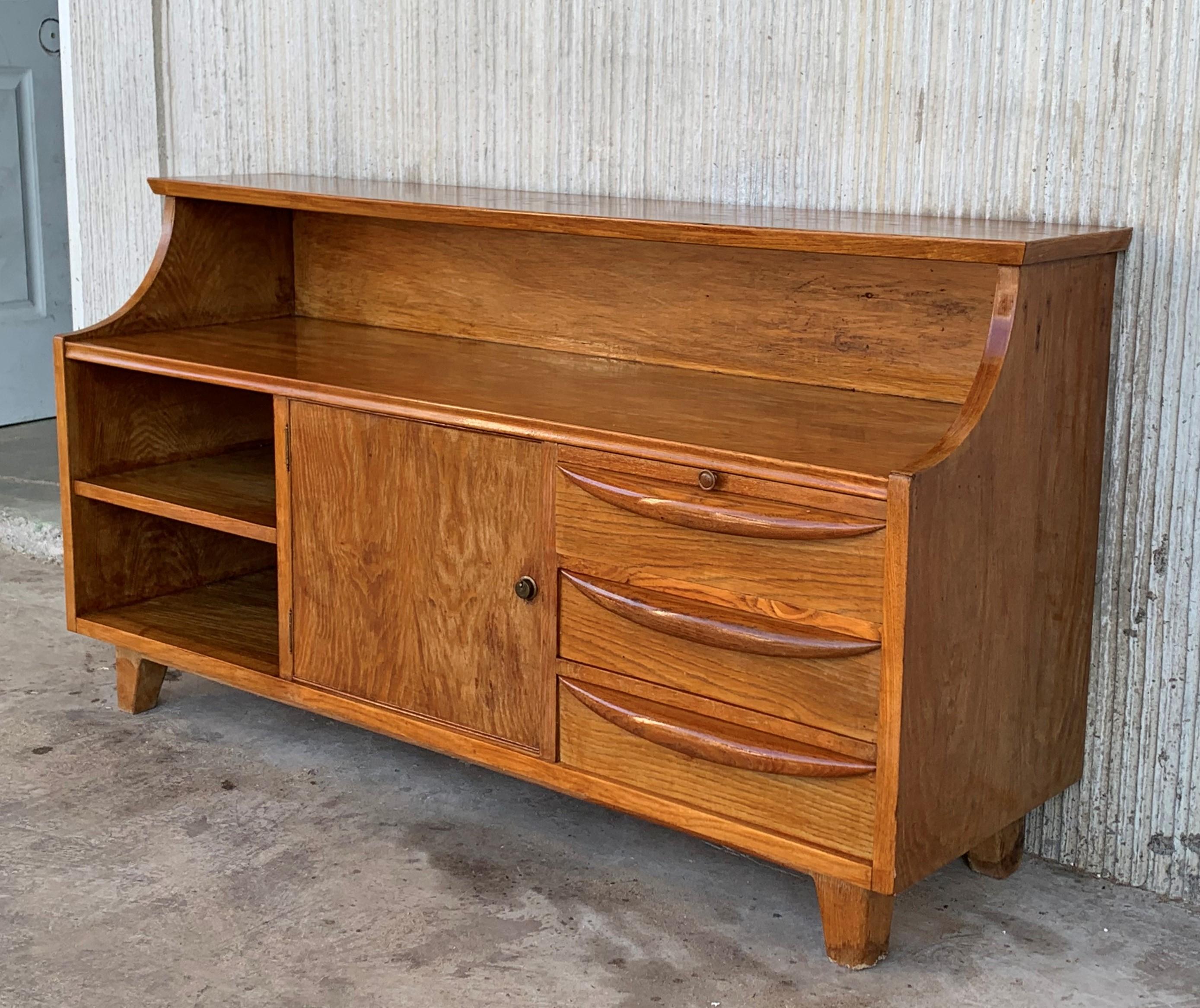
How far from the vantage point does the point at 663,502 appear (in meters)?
2.12

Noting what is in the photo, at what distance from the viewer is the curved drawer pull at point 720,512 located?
77.5 inches

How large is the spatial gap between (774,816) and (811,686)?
0.20 m

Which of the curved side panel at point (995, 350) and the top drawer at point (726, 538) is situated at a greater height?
the curved side panel at point (995, 350)

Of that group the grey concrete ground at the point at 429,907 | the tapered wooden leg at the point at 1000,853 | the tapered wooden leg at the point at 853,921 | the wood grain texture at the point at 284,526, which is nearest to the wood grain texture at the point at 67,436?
the grey concrete ground at the point at 429,907

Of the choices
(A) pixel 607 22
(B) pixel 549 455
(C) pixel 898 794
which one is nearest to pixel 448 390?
(B) pixel 549 455

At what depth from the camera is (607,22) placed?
274cm

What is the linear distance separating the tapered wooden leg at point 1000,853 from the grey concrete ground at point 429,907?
0.02 metres

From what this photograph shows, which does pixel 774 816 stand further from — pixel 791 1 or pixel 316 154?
pixel 316 154

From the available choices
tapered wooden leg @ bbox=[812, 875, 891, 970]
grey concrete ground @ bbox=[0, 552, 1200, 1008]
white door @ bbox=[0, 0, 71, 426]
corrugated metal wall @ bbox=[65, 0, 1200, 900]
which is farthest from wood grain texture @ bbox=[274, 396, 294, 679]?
white door @ bbox=[0, 0, 71, 426]

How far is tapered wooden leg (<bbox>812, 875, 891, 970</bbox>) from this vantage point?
6.97 ft

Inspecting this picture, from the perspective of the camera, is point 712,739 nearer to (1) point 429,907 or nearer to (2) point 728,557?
(2) point 728,557

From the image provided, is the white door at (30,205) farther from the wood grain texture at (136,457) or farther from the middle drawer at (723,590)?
the middle drawer at (723,590)

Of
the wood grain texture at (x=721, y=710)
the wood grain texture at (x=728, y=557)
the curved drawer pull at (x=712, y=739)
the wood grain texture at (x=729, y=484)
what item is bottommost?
the curved drawer pull at (x=712, y=739)

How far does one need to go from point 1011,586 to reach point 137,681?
173 centimetres
